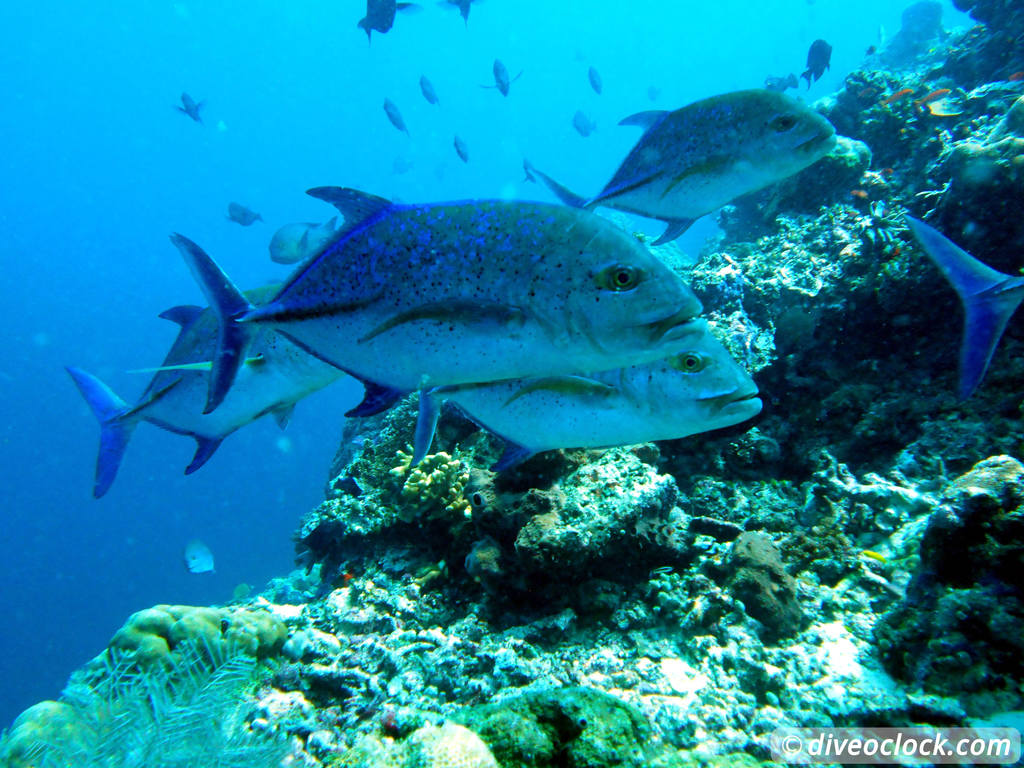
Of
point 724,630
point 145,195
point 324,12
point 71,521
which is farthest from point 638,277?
point 145,195

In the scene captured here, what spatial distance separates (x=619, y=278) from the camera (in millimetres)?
1338

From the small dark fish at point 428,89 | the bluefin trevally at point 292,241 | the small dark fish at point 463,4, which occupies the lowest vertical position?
the bluefin trevally at point 292,241

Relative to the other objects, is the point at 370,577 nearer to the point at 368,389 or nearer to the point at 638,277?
the point at 368,389

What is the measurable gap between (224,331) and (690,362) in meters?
1.76

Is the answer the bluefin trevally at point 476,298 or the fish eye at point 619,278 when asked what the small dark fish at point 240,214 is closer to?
the bluefin trevally at point 476,298

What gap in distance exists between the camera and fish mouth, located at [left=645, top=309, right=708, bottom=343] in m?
1.34

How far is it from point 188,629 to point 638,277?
503 cm

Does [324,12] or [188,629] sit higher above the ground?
[324,12]

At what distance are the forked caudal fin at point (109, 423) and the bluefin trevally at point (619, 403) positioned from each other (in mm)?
1900

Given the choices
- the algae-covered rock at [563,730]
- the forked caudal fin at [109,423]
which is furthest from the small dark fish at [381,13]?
the algae-covered rock at [563,730]

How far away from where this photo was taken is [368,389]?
5.35 feet

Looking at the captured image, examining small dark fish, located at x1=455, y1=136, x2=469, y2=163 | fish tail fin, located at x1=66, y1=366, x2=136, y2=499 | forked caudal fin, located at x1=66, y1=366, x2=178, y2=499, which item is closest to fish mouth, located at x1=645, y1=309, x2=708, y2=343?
forked caudal fin, located at x1=66, y1=366, x2=178, y2=499

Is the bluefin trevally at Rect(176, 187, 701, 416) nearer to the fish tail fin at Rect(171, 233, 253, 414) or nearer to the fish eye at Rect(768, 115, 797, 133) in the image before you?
the fish tail fin at Rect(171, 233, 253, 414)

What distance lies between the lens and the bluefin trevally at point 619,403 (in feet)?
6.21
